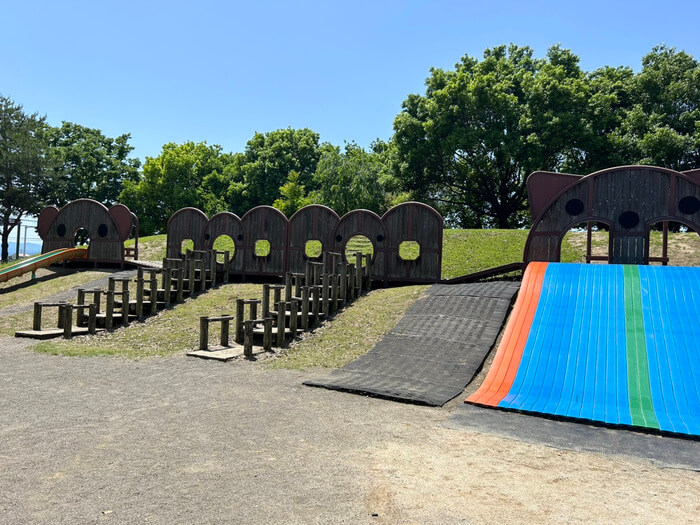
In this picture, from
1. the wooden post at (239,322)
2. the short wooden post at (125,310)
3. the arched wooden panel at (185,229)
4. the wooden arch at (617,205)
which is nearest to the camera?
the wooden post at (239,322)

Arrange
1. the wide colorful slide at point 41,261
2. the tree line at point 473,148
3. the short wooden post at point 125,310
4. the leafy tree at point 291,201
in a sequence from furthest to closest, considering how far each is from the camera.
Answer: the leafy tree at point 291,201 → the tree line at point 473,148 → the wide colorful slide at point 41,261 → the short wooden post at point 125,310

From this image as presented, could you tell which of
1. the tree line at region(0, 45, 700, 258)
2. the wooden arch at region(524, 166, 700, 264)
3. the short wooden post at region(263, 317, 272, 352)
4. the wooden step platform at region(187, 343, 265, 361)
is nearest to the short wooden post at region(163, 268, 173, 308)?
the wooden step platform at region(187, 343, 265, 361)

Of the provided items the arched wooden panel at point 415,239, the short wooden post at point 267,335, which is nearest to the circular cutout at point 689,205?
the arched wooden panel at point 415,239

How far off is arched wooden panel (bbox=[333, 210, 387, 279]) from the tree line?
16289 mm

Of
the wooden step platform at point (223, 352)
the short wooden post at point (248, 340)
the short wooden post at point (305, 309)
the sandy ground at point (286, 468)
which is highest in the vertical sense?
the short wooden post at point (305, 309)

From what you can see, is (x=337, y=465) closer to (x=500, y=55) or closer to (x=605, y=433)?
(x=605, y=433)

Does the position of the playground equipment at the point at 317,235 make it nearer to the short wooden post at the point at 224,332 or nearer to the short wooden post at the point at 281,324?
the short wooden post at the point at 281,324

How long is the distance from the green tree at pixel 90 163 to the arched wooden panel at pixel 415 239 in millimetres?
34362

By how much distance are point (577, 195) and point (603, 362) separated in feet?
27.9

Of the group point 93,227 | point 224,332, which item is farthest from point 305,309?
point 93,227

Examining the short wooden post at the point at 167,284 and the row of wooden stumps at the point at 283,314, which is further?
the short wooden post at the point at 167,284

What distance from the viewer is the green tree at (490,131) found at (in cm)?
3155

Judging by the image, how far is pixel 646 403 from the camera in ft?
25.1

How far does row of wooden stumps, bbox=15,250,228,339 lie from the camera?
13125 mm
